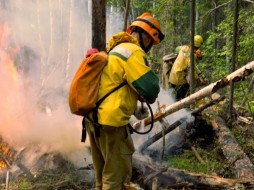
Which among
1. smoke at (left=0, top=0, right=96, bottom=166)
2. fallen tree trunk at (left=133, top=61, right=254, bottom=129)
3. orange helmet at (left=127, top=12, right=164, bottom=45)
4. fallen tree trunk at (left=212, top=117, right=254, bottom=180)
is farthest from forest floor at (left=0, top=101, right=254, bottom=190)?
orange helmet at (left=127, top=12, right=164, bottom=45)

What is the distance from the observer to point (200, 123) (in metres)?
7.05

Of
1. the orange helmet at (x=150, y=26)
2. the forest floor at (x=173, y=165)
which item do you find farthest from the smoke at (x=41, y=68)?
the orange helmet at (x=150, y=26)

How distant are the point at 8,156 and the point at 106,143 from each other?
398 centimetres

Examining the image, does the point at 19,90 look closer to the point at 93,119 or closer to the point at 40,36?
the point at 40,36

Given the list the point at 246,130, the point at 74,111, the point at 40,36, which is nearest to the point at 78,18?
the point at 40,36

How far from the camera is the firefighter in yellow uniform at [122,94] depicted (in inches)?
125

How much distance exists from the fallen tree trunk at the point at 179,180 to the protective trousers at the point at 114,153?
79cm

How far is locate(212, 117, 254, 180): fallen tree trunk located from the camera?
4598mm

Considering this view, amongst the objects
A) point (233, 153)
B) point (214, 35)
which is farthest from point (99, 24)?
point (214, 35)

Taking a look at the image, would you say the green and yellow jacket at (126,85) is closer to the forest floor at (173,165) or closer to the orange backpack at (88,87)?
the orange backpack at (88,87)

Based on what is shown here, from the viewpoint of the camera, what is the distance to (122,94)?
3.27 metres

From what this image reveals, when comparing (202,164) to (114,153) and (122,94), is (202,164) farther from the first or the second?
(122,94)

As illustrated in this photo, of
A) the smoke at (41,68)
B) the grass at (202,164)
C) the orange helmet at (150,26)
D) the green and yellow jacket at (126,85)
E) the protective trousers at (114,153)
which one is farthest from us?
the smoke at (41,68)

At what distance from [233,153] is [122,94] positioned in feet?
10.1
